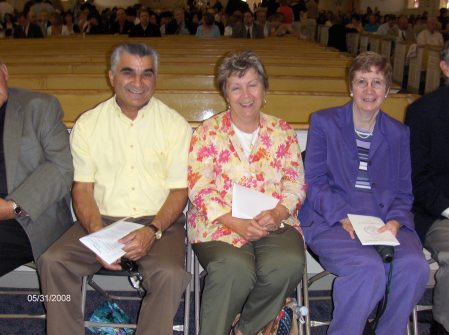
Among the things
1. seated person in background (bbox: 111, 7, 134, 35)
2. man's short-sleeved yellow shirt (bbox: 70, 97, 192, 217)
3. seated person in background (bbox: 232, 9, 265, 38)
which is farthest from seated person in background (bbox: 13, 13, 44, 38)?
man's short-sleeved yellow shirt (bbox: 70, 97, 192, 217)

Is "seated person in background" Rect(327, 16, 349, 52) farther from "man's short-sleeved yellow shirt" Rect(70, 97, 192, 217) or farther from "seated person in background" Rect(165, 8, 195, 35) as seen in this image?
"man's short-sleeved yellow shirt" Rect(70, 97, 192, 217)

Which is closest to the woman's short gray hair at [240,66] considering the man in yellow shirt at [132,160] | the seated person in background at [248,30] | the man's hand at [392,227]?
the man in yellow shirt at [132,160]

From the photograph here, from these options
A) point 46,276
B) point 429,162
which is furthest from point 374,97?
point 46,276

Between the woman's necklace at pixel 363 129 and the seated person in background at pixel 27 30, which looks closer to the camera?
the woman's necklace at pixel 363 129

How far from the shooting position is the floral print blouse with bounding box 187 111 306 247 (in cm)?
252

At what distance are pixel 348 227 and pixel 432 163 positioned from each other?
62 cm

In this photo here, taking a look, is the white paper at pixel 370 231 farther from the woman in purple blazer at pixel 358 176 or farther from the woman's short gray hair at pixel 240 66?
the woman's short gray hair at pixel 240 66

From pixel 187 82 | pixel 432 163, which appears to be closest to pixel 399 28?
pixel 187 82

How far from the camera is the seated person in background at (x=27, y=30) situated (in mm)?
9383

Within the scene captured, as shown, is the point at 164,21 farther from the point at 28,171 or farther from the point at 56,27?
the point at 28,171

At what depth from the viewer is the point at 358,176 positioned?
266 centimetres

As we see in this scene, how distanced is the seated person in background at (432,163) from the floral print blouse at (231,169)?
0.64 m

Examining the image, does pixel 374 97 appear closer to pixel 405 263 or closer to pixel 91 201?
pixel 405 263

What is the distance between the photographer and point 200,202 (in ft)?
8.15
